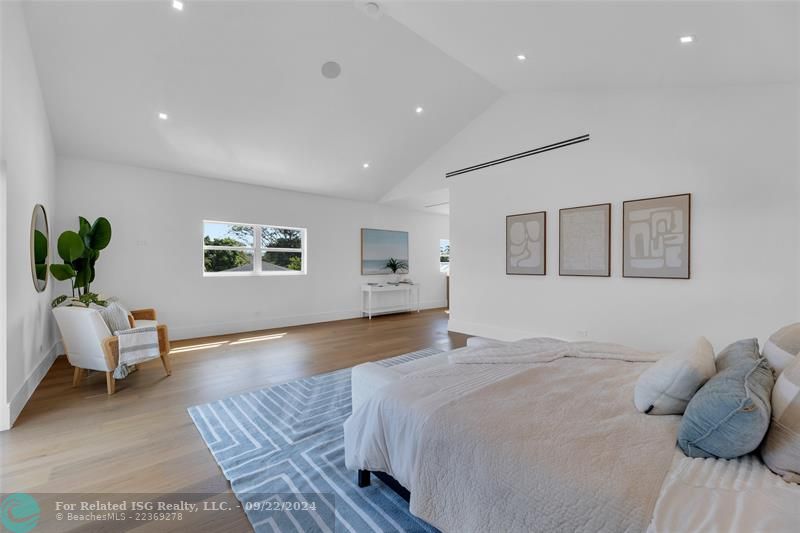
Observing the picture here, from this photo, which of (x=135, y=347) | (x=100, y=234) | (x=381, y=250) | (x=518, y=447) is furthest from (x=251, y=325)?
(x=518, y=447)

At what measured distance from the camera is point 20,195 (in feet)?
9.09

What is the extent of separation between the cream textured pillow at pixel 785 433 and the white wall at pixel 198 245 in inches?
240

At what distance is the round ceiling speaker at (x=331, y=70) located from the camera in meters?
3.86

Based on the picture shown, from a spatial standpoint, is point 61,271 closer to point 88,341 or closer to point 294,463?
point 88,341

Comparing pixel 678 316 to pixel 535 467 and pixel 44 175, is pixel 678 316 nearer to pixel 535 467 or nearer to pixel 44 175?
pixel 535 467

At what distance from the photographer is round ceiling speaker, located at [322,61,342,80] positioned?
12.7ft

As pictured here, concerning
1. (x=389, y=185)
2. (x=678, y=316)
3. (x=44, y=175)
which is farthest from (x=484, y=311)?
(x=44, y=175)

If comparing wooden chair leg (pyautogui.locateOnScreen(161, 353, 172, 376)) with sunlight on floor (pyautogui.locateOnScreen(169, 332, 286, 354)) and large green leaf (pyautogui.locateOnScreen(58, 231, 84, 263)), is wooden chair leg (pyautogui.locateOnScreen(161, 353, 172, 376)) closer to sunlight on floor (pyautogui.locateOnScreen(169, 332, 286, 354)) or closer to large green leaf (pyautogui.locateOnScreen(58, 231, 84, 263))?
sunlight on floor (pyautogui.locateOnScreen(169, 332, 286, 354))

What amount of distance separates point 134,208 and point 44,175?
47.0 inches

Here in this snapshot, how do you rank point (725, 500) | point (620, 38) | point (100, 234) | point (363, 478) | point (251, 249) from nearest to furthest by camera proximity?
point (725, 500)
point (363, 478)
point (620, 38)
point (100, 234)
point (251, 249)

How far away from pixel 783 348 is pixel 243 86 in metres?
4.79

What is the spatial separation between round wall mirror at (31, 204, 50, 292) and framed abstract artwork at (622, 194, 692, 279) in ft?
19.8

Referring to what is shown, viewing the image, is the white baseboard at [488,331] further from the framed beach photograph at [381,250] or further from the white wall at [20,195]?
the white wall at [20,195]

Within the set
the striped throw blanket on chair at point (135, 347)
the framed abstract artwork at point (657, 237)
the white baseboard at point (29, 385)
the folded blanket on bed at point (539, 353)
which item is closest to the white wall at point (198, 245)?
the white baseboard at point (29, 385)
